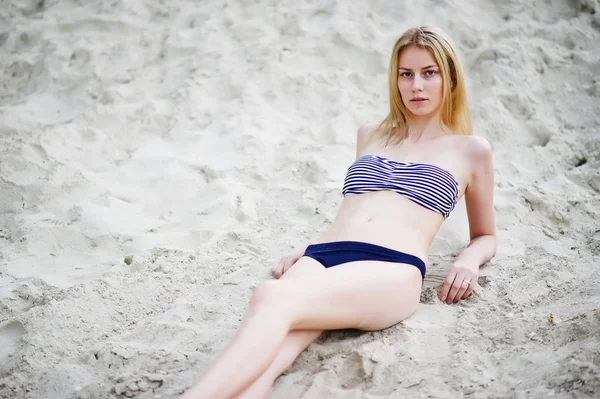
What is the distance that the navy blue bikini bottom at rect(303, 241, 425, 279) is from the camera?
7.63ft

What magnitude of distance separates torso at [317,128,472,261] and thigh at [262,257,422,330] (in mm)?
146

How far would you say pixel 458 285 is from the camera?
2.49 m

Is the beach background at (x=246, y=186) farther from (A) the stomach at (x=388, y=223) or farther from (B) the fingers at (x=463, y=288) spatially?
(A) the stomach at (x=388, y=223)

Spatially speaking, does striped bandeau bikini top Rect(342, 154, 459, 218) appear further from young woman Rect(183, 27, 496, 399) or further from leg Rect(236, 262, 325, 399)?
leg Rect(236, 262, 325, 399)

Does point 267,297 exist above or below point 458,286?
above

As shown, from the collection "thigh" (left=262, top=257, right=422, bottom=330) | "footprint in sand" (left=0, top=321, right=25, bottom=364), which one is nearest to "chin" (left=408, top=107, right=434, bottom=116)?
"thigh" (left=262, top=257, right=422, bottom=330)

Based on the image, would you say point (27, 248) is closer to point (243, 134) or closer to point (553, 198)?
point (243, 134)

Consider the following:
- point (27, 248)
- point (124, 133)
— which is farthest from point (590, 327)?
point (124, 133)

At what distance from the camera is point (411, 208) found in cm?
251

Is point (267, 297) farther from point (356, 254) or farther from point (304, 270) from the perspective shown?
point (356, 254)

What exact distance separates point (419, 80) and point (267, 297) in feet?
4.26

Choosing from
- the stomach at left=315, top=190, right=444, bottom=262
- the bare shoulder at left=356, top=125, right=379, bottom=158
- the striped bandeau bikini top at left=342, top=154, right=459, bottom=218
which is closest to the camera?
the stomach at left=315, top=190, right=444, bottom=262

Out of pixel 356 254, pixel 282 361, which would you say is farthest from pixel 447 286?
pixel 282 361

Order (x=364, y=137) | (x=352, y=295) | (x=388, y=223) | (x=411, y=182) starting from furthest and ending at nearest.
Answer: (x=364, y=137), (x=411, y=182), (x=388, y=223), (x=352, y=295)
